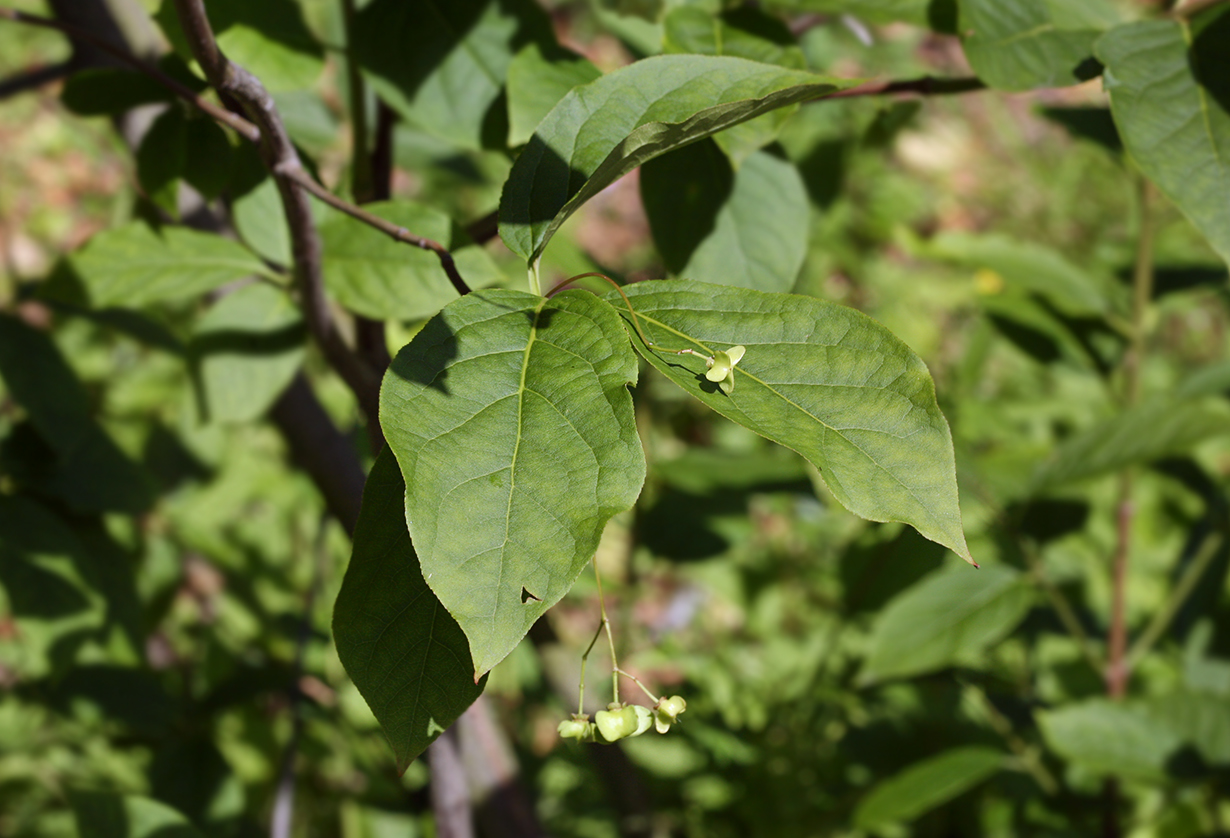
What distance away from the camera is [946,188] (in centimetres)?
449

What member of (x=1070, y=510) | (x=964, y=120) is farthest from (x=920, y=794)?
(x=964, y=120)

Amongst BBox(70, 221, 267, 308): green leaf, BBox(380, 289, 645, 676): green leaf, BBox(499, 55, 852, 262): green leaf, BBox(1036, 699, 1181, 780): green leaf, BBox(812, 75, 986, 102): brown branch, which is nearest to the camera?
BBox(380, 289, 645, 676): green leaf

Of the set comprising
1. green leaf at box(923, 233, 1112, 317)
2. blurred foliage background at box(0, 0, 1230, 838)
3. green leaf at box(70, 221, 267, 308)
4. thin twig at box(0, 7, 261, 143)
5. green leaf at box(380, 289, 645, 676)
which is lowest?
blurred foliage background at box(0, 0, 1230, 838)

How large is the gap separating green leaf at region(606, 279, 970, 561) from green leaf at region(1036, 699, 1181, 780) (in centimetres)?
82

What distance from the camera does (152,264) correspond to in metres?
0.84

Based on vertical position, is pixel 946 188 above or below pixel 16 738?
below

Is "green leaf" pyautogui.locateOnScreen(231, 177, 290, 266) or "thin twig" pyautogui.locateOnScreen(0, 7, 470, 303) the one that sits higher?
"thin twig" pyautogui.locateOnScreen(0, 7, 470, 303)

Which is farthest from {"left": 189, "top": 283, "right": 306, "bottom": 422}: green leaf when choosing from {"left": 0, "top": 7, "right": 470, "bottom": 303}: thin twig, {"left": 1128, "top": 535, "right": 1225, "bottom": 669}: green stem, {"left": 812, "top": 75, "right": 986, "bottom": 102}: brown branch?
{"left": 1128, "top": 535, "right": 1225, "bottom": 669}: green stem

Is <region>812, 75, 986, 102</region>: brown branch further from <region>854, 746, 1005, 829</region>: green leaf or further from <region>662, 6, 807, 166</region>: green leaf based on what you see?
<region>854, 746, 1005, 829</region>: green leaf

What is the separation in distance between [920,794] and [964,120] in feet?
14.6

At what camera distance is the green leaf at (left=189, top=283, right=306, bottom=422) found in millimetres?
960

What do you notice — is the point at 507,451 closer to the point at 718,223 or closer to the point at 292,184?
the point at 292,184

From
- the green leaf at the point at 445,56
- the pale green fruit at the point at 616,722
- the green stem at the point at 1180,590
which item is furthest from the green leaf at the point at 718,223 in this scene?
the green stem at the point at 1180,590

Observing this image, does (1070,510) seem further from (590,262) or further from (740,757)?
(590,262)
